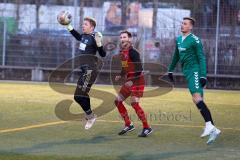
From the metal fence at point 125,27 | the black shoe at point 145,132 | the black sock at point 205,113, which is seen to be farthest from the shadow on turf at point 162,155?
the metal fence at point 125,27

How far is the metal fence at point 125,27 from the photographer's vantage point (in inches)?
896

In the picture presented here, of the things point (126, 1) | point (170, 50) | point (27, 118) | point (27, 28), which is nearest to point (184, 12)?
point (170, 50)

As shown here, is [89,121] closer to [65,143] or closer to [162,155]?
[65,143]

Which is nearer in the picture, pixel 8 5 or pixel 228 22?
pixel 228 22

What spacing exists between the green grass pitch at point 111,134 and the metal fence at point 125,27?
6.07 metres

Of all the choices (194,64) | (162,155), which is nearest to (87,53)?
(194,64)

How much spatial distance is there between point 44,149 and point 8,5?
1721cm

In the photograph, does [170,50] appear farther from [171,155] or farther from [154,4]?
[171,155]

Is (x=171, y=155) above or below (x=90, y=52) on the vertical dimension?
below

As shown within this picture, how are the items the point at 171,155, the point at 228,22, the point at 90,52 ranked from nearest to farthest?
the point at 171,155 < the point at 90,52 < the point at 228,22

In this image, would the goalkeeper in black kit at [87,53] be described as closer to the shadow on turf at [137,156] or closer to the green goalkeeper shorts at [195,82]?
the green goalkeeper shorts at [195,82]

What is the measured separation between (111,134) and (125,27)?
1366 cm

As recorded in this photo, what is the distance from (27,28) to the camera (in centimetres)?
2466

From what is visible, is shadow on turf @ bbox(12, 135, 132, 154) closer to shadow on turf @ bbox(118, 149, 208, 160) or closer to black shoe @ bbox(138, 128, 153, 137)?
black shoe @ bbox(138, 128, 153, 137)
